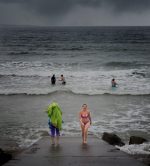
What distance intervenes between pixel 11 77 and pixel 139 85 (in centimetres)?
1470

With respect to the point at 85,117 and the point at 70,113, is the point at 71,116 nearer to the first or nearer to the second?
the point at 70,113

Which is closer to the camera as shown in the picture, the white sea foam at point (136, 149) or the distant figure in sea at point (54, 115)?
the distant figure in sea at point (54, 115)

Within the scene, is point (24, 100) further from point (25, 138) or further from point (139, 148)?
point (139, 148)

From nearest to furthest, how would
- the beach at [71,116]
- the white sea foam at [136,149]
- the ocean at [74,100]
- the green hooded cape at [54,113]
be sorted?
the green hooded cape at [54,113] → the white sea foam at [136,149] → the beach at [71,116] → the ocean at [74,100]

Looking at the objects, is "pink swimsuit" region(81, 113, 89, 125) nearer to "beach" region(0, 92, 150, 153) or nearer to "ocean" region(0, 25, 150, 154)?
"ocean" region(0, 25, 150, 154)

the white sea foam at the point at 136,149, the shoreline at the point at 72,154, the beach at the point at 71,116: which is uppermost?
the beach at the point at 71,116

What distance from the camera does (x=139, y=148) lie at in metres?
13.3

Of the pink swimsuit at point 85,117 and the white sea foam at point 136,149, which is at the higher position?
the pink swimsuit at point 85,117

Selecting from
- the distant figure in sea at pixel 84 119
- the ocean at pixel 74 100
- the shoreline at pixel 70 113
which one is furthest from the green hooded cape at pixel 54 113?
the shoreline at pixel 70 113

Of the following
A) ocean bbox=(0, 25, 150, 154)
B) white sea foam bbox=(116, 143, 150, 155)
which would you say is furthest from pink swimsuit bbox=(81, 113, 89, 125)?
ocean bbox=(0, 25, 150, 154)

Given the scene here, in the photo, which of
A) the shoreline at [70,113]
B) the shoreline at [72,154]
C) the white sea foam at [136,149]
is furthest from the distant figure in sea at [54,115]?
the shoreline at [70,113]

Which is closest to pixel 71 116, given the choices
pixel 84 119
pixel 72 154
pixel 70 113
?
pixel 70 113

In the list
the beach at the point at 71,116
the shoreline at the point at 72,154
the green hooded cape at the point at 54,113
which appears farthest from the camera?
the beach at the point at 71,116

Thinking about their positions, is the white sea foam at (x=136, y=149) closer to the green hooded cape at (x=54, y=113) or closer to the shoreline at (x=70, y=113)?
the shoreline at (x=70, y=113)
